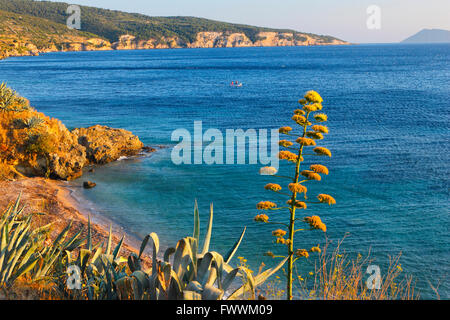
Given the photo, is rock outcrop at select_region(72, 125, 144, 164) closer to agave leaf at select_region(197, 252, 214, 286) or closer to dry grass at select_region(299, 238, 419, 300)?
dry grass at select_region(299, 238, 419, 300)

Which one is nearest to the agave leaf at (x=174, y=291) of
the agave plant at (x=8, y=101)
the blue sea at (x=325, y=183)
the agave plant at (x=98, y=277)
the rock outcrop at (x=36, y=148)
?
the agave plant at (x=98, y=277)

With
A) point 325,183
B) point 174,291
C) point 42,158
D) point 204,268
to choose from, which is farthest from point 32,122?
point 204,268

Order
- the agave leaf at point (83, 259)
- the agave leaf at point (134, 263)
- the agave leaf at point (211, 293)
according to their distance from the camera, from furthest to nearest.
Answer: the agave leaf at point (83, 259), the agave leaf at point (134, 263), the agave leaf at point (211, 293)

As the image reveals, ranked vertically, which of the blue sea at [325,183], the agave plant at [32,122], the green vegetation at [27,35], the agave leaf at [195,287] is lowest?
the blue sea at [325,183]

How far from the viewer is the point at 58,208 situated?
1506 cm

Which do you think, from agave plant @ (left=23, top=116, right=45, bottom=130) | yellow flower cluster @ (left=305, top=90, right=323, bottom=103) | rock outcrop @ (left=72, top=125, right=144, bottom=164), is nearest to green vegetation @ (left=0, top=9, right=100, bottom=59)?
rock outcrop @ (left=72, top=125, right=144, bottom=164)

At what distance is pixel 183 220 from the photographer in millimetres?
16125

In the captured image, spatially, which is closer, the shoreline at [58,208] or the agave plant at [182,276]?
the agave plant at [182,276]

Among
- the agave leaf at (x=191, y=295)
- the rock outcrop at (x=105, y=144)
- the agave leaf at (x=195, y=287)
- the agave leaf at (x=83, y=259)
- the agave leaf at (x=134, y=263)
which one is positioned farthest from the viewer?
the rock outcrop at (x=105, y=144)

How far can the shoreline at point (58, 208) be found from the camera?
1292 cm

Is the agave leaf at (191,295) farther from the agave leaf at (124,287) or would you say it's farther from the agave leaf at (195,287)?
the agave leaf at (124,287)

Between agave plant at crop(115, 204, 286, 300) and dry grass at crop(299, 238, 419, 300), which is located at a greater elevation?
agave plant at crop(115, 204, 286, 300)

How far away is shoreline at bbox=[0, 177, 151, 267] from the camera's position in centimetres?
1292
